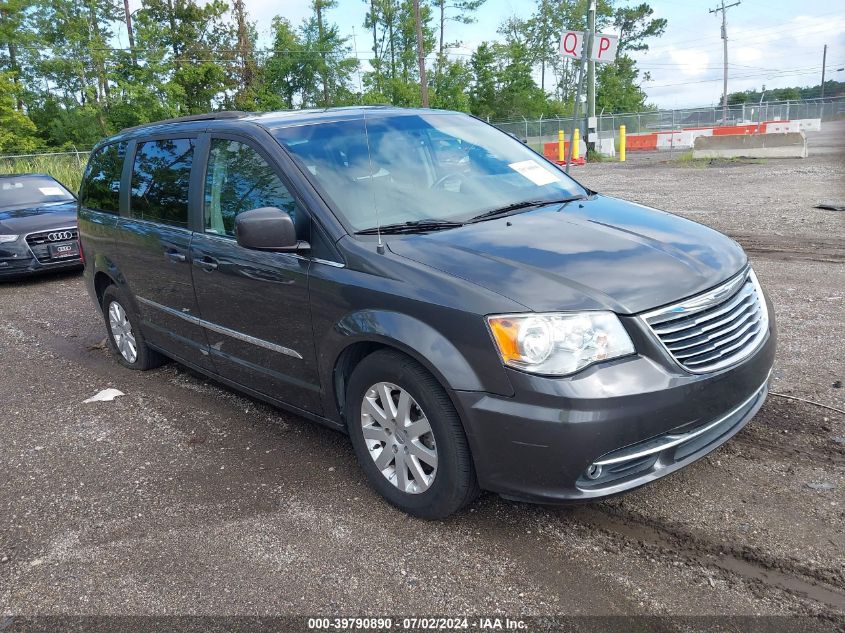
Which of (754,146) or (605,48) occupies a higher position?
(605,48)

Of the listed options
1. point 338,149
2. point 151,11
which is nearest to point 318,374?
point 338,149

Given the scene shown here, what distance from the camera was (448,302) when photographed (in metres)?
2.77

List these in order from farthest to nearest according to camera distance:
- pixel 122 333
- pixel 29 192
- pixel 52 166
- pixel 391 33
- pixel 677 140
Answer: pixel 391 33, pixel 677 140, pixel 52 166, pixel 29 192, pixel 122 333

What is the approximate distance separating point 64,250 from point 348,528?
26.7 ft

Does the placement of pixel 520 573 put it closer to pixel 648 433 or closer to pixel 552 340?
pixel 648 433

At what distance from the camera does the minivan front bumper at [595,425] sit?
255 centimetres

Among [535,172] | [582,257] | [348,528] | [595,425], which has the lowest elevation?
[348,528]

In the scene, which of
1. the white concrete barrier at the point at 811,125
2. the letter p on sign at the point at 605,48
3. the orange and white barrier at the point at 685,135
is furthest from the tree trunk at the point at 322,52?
the letter p on sign at the point at 605,48

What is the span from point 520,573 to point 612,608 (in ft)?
1.28

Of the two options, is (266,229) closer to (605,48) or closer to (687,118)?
(605,48)

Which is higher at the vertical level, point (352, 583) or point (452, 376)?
point (452, 376)

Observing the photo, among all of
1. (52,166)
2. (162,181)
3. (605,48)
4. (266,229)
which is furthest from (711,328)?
(52,166)

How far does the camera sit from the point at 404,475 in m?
3.15

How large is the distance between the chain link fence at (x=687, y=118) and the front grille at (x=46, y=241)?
97.6ft
